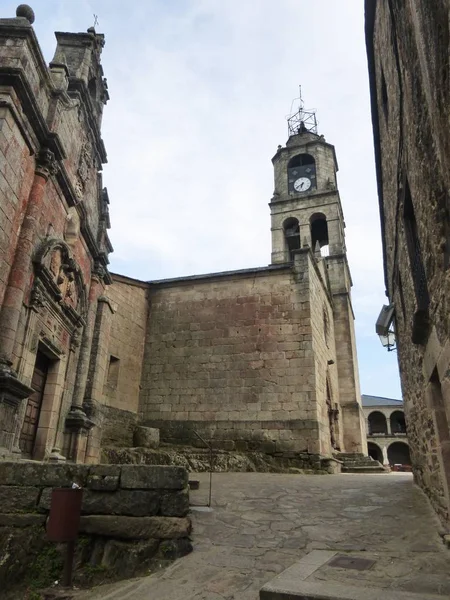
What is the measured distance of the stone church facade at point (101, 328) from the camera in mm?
6312

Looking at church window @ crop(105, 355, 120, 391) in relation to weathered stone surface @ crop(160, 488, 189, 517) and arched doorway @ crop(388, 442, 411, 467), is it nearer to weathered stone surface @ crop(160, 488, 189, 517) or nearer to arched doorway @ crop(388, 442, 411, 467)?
weathered stone surface @ crop(160, 488, 189, 517)

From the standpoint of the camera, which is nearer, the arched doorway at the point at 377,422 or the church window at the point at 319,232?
the church window at the point at 319,232

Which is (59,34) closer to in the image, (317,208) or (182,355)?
(182,355)

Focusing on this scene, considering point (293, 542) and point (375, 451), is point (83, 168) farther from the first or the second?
point (375, 451)

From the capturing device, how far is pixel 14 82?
19.8 feet

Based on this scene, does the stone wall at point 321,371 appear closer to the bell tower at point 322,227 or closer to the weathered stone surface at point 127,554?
the bell tower at point 322,227

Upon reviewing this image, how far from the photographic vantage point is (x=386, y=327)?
8.59 metres

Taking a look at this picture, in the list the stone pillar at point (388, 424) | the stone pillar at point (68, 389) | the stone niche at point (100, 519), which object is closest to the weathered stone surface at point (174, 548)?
the stone niche at point (100, 519)

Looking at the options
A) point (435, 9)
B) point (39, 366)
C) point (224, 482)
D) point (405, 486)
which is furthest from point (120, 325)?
point (435, 9)

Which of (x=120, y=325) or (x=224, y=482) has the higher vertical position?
(x=120, y=325)

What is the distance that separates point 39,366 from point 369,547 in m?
6.36

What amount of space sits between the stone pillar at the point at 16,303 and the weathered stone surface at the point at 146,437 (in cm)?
588

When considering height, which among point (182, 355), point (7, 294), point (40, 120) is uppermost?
point (40, 120)

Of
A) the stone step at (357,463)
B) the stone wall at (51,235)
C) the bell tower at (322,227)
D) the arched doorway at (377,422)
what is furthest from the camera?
the arched doorway at (377,422)
